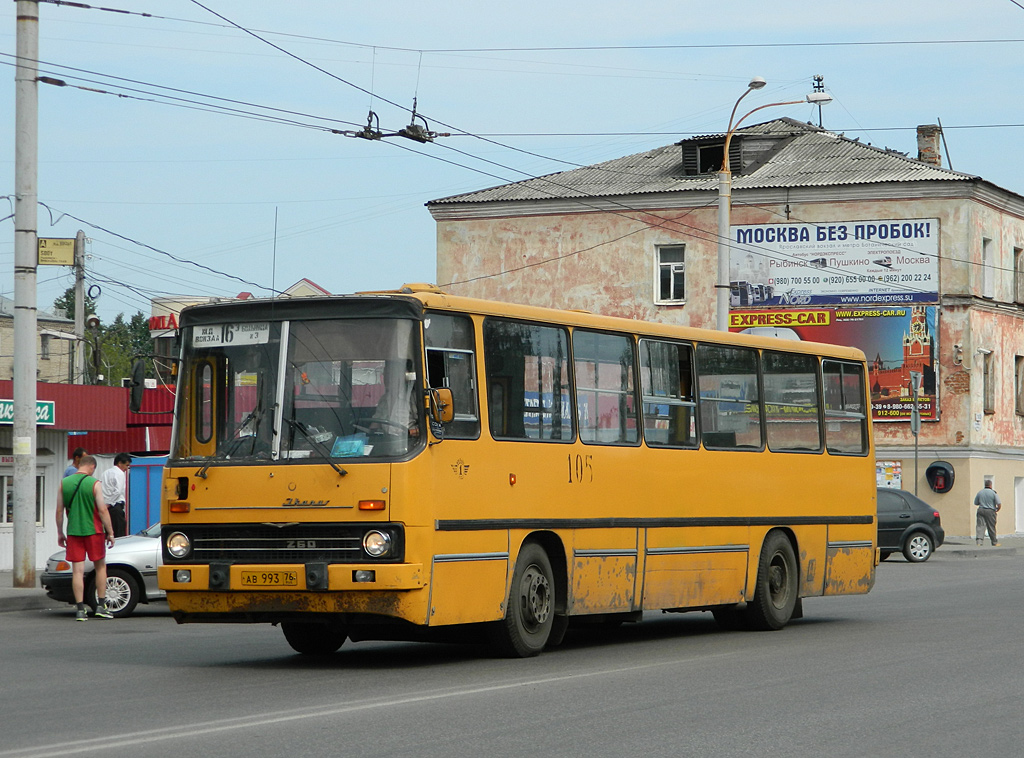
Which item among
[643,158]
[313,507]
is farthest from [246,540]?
[643,158]

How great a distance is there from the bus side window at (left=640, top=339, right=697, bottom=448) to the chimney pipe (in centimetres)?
3910

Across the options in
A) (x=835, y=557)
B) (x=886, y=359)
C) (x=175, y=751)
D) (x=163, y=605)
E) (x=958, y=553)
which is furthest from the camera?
(x=886, y=359)

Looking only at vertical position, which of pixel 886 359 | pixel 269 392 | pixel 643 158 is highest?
pixel 643 158

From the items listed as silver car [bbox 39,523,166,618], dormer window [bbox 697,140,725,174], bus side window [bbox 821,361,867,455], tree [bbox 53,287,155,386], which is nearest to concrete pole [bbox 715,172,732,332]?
bus side window [bbox 821,361,867,455]

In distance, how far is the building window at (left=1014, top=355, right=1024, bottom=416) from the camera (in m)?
46.9

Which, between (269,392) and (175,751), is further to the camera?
(269,392)

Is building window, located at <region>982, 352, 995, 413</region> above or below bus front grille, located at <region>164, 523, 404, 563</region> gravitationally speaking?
above

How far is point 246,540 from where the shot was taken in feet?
38.3

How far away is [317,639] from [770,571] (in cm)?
505

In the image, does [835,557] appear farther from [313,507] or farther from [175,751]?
[175,751]

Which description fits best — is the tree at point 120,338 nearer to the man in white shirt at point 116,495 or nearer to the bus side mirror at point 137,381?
the man in white shirt at point 116,495

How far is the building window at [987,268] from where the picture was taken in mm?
45000

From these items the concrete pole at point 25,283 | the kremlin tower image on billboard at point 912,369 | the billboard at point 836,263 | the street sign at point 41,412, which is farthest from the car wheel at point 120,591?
the billboard at point 836,263

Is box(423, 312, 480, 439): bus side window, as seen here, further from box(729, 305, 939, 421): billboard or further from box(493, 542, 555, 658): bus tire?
box(729, 305, 939, 421): billboard
